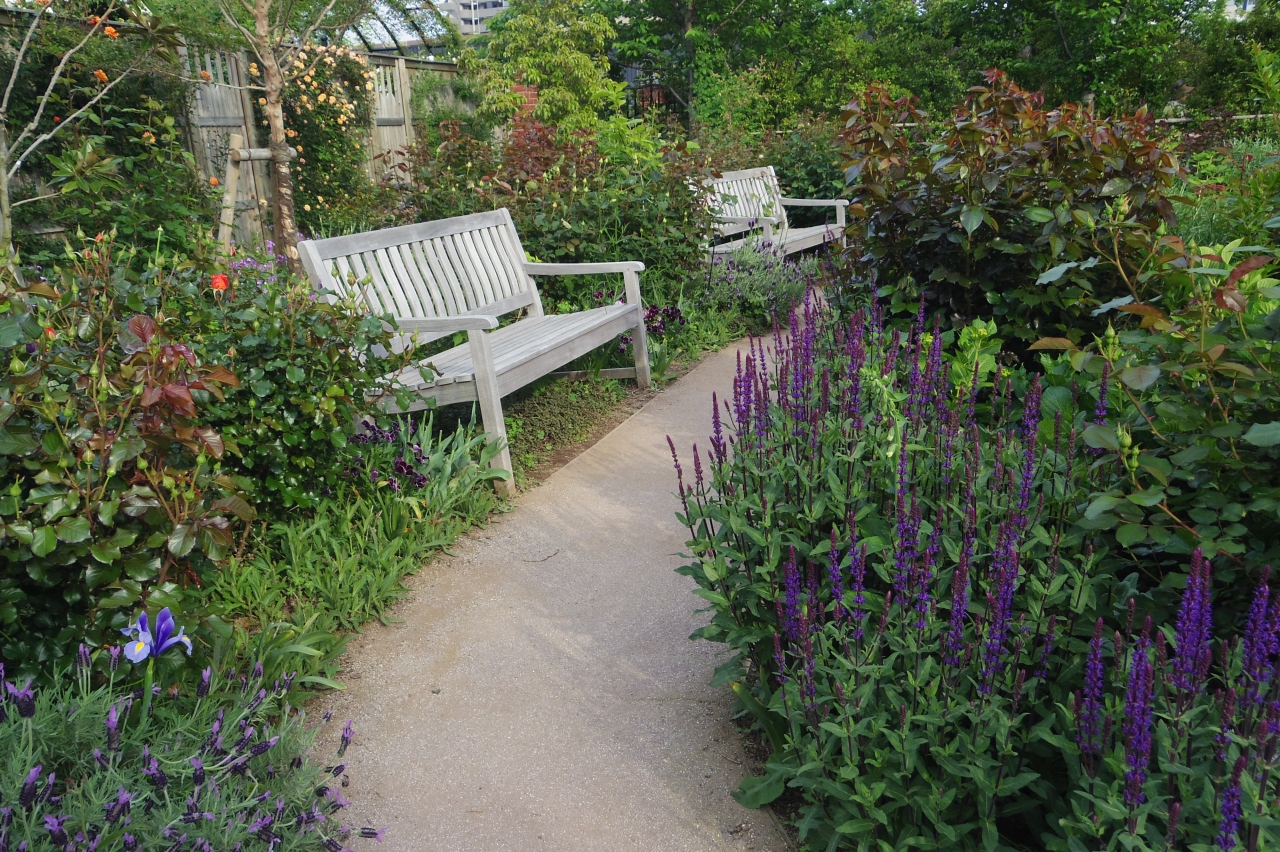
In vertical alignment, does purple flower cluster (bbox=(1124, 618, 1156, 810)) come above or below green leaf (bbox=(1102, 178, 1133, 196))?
below

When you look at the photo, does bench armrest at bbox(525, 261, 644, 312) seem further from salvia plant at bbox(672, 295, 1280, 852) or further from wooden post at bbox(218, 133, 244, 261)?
salvia plant at bbox(672, 295, 1280, 852)

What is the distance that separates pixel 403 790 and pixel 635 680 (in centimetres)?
74

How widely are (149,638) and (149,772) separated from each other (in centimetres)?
38

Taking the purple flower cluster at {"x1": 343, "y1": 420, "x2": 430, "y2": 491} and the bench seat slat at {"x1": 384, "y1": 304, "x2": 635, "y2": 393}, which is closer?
the purple flower cluster at {"x1": 343, "y1": 420, "x2": 430, "y2": 491}

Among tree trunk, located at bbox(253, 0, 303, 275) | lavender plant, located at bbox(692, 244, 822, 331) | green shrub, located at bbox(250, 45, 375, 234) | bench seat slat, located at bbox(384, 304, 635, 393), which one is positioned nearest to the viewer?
bench seat slat, located at bbox(384, 304, 635, 393)

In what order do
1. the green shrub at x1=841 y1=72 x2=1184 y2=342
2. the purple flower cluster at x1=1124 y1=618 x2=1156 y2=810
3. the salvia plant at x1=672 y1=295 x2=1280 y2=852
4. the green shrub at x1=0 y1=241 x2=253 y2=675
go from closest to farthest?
the purple flower cluster at x1=1124 y1=618 x2=1156 y2=810
the salvia plant at x1=672 y1=295 x2=1280 y2=852
the green shrub at x1=0 y1=241 x2=253 y2=675
the green shrub at x1=841 y1=72 x2=1184 y2=342

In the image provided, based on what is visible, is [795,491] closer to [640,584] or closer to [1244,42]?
[640,584]

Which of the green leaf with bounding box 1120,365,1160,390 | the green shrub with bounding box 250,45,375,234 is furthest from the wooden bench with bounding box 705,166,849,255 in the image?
the green leaf with bounding box 1120,365,1160,390

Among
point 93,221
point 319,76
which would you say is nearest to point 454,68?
point 319,76

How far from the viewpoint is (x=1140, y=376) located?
1.87 metres

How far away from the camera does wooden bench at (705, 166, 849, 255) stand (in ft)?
25.2

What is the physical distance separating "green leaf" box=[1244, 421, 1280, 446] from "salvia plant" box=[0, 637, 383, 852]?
6.08ft

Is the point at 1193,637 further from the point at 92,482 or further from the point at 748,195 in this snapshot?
the point at 748,195

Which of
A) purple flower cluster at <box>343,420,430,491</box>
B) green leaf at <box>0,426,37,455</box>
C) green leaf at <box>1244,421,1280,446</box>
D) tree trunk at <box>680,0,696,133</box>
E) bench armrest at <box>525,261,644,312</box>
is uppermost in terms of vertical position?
tree trunk at <box>680,0,696,133</box>
